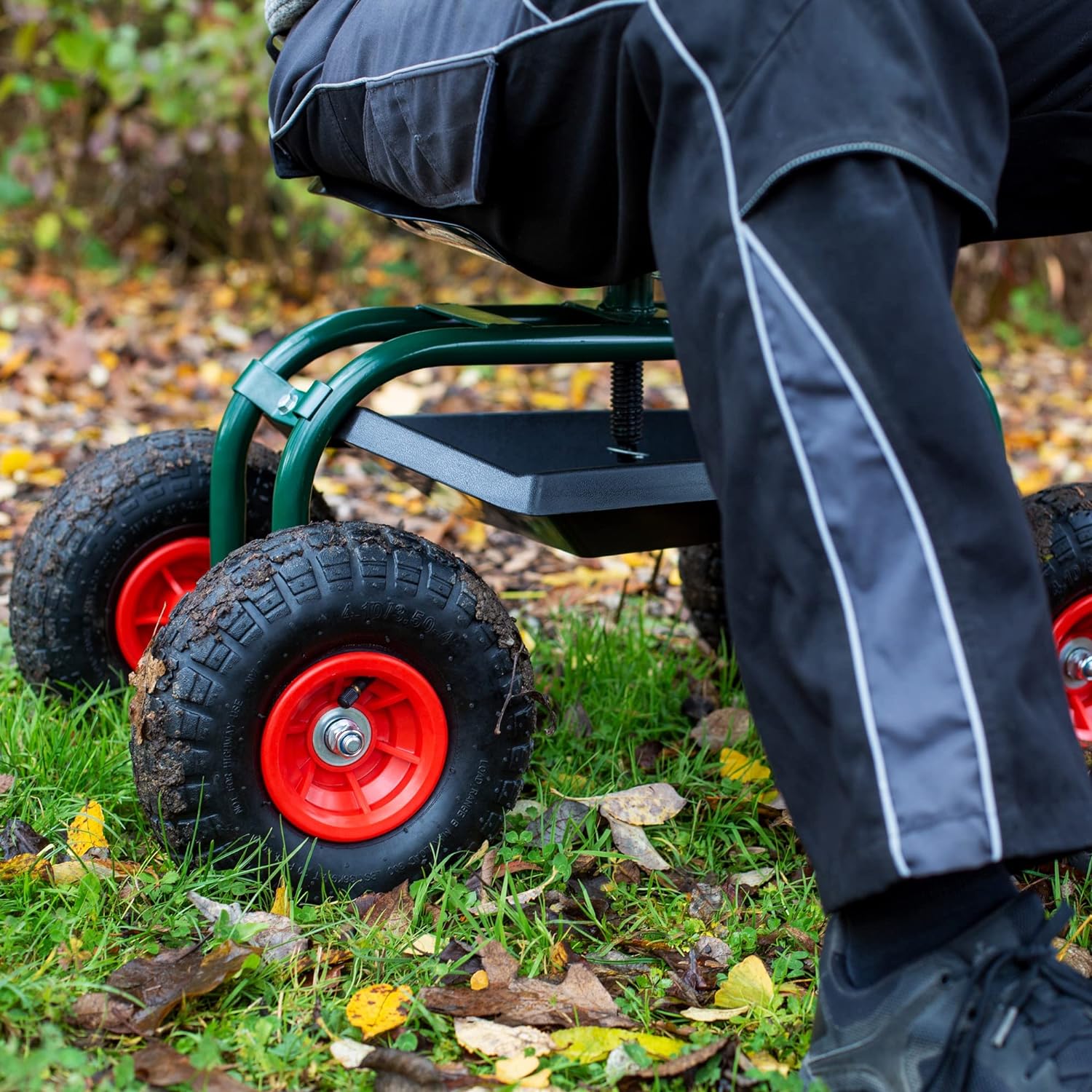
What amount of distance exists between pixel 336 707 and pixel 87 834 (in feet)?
1.10

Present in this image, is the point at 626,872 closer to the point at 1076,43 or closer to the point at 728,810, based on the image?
the point at 728,810

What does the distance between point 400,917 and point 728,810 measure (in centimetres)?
46

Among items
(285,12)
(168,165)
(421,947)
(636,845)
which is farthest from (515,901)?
(168,165)

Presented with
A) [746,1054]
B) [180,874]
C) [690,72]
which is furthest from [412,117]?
[746,1054]

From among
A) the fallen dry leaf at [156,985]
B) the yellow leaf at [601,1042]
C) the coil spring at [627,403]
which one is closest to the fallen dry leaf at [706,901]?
the yellow leaf at [601,1042]

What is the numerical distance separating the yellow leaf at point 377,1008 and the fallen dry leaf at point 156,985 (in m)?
0.11

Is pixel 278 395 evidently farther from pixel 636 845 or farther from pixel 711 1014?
pixel 711 1014

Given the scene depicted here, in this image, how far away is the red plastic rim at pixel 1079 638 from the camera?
1587mm

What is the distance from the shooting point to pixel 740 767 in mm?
1657

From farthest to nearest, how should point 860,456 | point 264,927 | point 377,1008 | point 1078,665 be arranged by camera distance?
point 1078,665 → point 264,927 → point 377,1008 → point 860,456

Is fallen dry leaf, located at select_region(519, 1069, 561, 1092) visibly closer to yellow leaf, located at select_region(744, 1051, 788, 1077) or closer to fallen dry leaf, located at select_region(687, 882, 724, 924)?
yellow leaf, located at select_region(744, 1051, 788, 1077)

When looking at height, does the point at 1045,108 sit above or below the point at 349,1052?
above

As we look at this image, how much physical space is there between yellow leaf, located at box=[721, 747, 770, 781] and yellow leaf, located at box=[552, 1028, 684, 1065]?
52cm

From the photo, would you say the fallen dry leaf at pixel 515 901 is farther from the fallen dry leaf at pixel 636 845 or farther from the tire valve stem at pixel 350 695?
the tire valve stem at pixel 350 695
